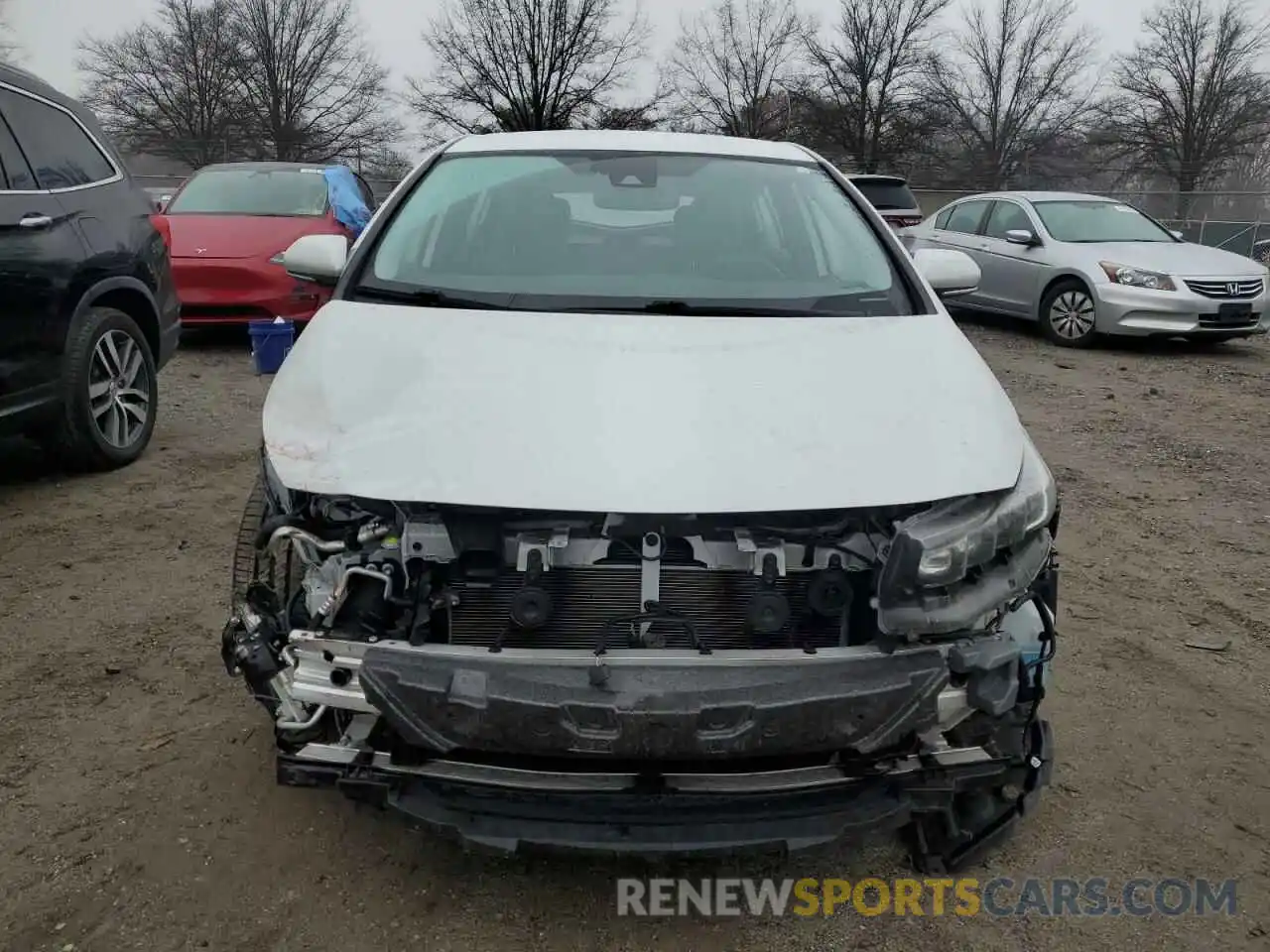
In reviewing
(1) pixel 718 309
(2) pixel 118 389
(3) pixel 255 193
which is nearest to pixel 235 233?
(3) pixel 255 193

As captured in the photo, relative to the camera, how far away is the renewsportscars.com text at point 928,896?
2336mm

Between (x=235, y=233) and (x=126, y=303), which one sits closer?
(x=126, y=303)

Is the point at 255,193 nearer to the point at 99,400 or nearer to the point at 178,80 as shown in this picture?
the point at 99,400

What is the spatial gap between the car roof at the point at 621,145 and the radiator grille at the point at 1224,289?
685 cm

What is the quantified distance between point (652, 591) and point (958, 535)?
0.65m

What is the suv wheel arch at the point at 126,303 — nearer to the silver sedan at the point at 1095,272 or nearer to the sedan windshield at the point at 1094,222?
the silver sedan at the point at 1095,272

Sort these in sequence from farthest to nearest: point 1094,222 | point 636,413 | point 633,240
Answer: point 1094,222 < point 633,240 < point 636,413

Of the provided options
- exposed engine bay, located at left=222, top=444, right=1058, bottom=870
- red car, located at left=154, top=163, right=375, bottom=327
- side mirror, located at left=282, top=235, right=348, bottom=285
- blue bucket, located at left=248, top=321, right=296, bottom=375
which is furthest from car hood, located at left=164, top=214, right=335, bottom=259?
exposed engine bay, located at left=222, top=444, right=1058, bottom=870

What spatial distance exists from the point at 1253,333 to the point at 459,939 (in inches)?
385

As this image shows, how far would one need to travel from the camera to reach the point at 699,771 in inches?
82.0

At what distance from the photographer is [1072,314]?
31.6 ft

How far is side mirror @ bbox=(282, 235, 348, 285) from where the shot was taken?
357cm

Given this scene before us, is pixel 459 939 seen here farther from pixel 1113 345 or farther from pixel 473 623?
pixel 1113 345

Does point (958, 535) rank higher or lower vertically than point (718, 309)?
lower
